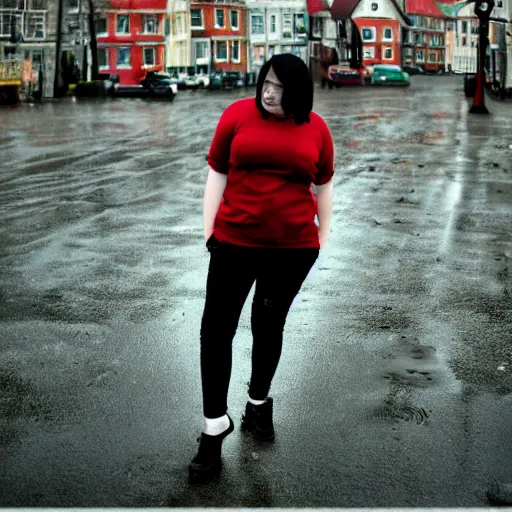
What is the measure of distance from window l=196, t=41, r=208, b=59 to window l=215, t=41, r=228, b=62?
0.80 meters

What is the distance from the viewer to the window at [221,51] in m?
72.4

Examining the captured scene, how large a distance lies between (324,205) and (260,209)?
1.31 feet

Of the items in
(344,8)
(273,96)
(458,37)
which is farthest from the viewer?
(458,37)

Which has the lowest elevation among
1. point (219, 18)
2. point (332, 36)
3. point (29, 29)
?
point (29, 29)

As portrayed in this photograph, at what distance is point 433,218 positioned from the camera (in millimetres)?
10656

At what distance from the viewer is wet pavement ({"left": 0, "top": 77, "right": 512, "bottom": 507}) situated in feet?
13.2

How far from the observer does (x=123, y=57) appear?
230ft

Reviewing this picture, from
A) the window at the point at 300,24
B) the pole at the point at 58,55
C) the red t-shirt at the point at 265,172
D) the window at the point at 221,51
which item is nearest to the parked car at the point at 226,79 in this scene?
the window at the point at 221,51

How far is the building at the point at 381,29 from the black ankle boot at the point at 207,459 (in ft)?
245

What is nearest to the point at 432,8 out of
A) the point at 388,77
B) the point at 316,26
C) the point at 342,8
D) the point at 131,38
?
the point at 342,8

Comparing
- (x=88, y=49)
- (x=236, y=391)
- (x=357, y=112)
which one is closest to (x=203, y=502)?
(x=236, y=391)

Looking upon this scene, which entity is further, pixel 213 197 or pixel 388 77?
pixel 388 77

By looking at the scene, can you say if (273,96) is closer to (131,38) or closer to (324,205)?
(324,205)

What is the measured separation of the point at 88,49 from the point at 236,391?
5461cm
